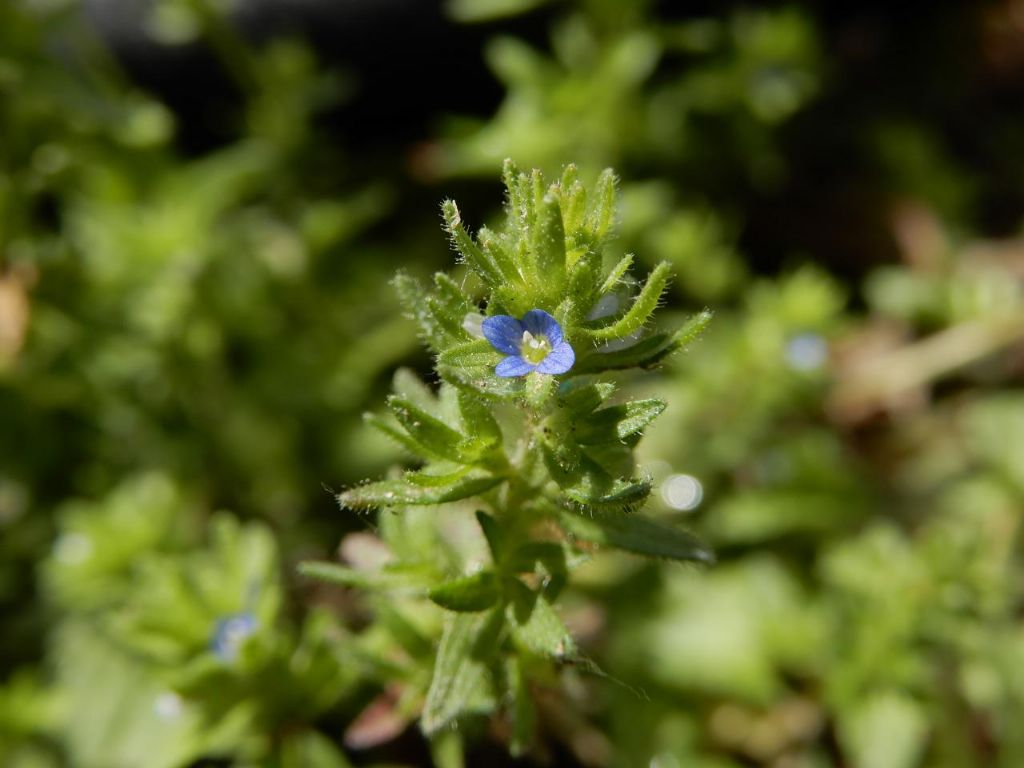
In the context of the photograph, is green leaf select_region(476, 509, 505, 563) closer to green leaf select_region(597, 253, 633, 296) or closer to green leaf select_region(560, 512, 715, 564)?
green leaf select_region(560, 512, 715, 564)

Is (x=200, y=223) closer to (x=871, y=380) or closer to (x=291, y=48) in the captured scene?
(x=291, y=48)

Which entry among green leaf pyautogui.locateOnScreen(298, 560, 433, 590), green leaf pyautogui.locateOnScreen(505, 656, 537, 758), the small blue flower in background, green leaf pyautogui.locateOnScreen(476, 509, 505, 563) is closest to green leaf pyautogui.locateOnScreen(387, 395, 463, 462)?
green leaf pyautogui.locateOnScreen(476, 509, 505, 563)

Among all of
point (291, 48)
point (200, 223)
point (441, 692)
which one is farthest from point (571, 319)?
point (291, 48)

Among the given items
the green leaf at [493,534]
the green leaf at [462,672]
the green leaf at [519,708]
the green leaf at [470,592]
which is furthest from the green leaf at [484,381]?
the green leaf at [519,708]

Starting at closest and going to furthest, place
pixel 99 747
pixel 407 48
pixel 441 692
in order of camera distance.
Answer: pixel 441 692
pixel 99 747
pixel 407 48

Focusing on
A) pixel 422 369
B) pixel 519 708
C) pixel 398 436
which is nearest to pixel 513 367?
pixel 398 436

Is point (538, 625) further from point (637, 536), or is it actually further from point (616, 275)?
point (616, 275)
